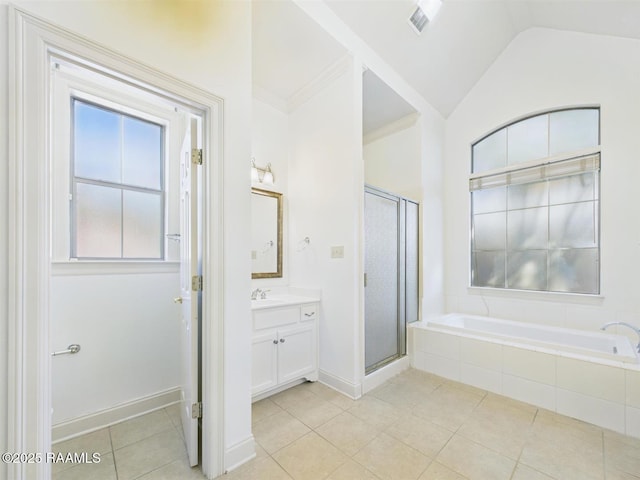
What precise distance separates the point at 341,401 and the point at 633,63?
12.8 ft

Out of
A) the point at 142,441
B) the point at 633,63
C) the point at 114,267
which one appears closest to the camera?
the point at 142,441

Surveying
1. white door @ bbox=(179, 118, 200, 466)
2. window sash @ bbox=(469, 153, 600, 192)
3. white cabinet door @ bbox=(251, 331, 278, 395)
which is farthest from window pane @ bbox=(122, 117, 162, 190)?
window sash @ bbox=(469, 153, 600, 192)

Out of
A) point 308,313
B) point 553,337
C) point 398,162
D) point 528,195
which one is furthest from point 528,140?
point 308,313

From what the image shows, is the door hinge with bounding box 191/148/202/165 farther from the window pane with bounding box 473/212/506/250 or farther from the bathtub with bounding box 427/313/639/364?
the window pane with bounding box 473/212/506/250

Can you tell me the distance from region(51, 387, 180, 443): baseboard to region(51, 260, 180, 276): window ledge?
94 centimetres

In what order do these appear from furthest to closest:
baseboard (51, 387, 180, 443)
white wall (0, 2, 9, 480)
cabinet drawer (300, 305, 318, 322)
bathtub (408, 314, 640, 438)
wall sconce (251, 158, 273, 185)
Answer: wall sconce (251, 158, 273, 185), cabinet drawer (300, 305, 318, 322), bathtub (408, 314, 640, 438), baseboard (51, 387, 180, 443), white wall (0, 2, 9, 480)

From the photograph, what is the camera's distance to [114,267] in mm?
1930

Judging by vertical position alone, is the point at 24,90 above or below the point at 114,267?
above

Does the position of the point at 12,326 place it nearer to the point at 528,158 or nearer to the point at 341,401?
the point at 341,401

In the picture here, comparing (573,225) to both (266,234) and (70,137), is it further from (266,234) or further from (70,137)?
(70,137)

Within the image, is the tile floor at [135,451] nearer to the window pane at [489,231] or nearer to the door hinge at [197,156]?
the door hinge at [197,156]

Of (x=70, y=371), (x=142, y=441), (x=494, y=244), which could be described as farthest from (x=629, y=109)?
(x=70, y=371)

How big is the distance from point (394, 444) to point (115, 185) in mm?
2661

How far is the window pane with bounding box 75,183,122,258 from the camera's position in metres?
1.94
